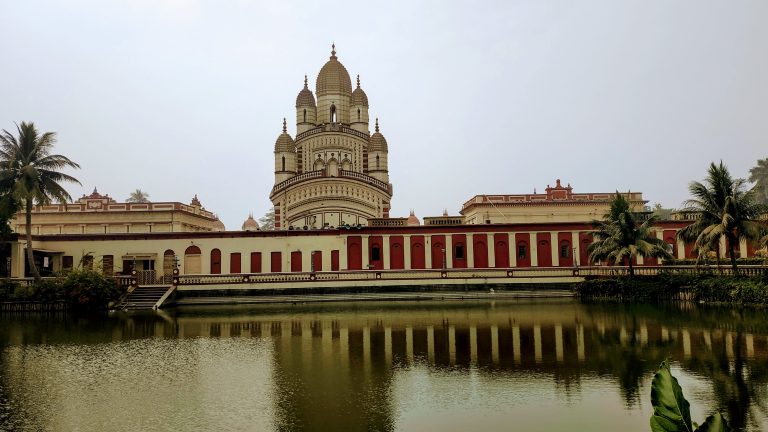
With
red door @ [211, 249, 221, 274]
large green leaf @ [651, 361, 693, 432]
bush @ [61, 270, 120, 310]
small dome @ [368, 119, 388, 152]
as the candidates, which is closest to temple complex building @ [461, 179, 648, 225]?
small dome @ [368, 119, 388, 152]

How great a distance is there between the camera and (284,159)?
6362 centimetres

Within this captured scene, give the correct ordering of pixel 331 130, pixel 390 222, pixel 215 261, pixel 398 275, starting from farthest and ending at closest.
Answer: pixel 331 130
pixel 390 222
pixel 215 261
pixel 398 275

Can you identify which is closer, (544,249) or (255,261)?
(255,261)

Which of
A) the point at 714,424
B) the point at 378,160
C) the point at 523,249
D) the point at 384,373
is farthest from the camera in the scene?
the point at 378,160

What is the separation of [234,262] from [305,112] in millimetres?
26115

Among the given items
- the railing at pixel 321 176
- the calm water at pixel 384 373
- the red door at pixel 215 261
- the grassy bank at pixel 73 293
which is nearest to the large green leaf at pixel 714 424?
the calm water at pixel 384 373

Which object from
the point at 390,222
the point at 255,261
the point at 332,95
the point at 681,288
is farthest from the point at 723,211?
the point at 332,95

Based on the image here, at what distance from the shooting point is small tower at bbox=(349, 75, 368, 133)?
65.2 meters

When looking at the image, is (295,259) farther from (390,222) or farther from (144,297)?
(144,297)

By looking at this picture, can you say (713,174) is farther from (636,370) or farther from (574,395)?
(574,395)

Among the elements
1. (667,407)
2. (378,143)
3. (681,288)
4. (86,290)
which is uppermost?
(378,143)

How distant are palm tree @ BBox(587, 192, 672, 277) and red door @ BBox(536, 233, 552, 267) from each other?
7517 mm

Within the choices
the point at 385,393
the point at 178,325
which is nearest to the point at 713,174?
the point at 385,393

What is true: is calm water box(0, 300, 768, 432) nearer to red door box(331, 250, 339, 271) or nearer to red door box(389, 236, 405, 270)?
red door box(331, 250, 339, 271)
